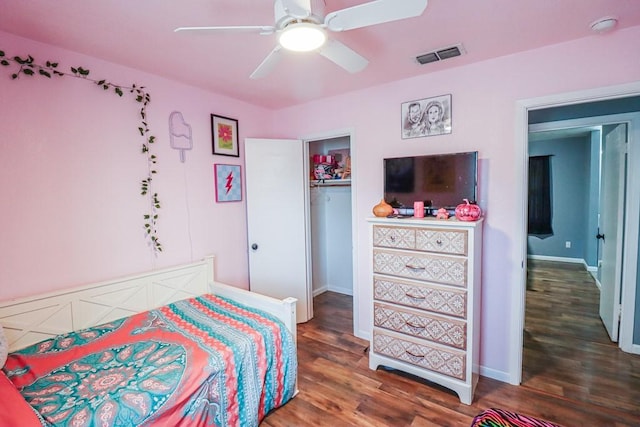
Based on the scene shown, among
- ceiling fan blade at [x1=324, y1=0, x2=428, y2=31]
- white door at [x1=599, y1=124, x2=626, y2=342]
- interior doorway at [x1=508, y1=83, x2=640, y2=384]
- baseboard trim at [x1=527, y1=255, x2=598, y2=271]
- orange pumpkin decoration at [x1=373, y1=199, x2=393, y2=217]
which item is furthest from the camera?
baseboard trim at [x1=527, y1=255, x2=598, y2=271]

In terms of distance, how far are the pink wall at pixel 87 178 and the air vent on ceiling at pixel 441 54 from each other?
1.92 meters

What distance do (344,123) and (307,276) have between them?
1707 millimetres

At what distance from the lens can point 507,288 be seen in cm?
224

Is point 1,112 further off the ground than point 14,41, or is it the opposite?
point 14,41

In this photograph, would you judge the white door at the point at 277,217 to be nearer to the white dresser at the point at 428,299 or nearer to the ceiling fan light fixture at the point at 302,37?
the white dresser at the point at 428,299

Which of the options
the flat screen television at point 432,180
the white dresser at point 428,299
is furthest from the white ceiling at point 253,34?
the white dresser at point 428,299

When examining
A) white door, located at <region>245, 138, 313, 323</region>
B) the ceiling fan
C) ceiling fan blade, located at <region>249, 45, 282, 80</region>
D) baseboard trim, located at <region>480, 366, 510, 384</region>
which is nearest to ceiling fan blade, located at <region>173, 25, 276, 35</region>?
the ceiling fan

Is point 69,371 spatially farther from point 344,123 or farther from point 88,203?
point 344,123

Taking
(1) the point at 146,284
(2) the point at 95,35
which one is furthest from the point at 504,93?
(1) the point at 146,284

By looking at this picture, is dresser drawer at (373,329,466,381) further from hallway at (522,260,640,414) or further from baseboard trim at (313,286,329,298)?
baseboard trim at (313,286,329,298)

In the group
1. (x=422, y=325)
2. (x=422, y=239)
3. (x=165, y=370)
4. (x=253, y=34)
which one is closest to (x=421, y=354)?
(x=422, y=325)

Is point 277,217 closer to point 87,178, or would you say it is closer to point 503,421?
point 87,178

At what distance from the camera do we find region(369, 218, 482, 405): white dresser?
2.02 metres

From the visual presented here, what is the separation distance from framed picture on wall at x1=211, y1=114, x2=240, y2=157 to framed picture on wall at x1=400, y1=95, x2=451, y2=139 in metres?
1.66
